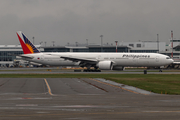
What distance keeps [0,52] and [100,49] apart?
67358 mm

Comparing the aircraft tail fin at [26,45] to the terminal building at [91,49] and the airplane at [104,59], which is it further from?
the terminal building at [91,49]

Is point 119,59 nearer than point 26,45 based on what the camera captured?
Yes

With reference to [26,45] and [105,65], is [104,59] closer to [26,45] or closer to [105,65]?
[105,65]

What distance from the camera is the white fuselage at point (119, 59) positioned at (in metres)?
71.8

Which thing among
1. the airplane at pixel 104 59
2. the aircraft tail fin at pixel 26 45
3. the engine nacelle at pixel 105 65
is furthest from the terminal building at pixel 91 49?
the engine nacelle at pixel 105 65

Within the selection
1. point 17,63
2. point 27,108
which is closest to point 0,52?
point 17,63

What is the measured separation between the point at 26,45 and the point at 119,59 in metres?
25.6

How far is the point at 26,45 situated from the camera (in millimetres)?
79250

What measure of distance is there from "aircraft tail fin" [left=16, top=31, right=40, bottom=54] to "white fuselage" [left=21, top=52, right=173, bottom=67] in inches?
83.9

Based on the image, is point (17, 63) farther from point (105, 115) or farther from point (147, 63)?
point (105, 115)

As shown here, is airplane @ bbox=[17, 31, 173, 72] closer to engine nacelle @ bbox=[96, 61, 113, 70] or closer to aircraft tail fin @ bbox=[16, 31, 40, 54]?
engine nacelle @ bbox=[96, 61, 113, 70]

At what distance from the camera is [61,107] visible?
16969 millimetres

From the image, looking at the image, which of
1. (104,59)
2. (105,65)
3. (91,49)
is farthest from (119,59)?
(91,49)

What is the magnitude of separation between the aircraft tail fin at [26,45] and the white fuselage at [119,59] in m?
2.13
